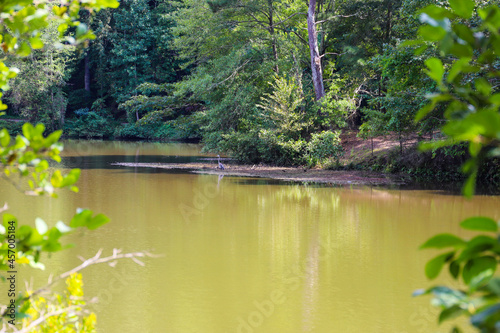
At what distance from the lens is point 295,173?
16812 mm

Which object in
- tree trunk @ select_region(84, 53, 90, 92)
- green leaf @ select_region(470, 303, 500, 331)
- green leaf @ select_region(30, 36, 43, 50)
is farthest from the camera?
tree trunk @ select_region(84, 53, 90, 92)

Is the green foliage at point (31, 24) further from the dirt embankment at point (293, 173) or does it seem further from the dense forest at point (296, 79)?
the dirt embankment at point (293, 173)

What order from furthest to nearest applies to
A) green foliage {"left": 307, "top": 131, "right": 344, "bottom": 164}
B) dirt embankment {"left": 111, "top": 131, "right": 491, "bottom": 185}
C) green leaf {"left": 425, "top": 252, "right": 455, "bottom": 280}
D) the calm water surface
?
green foliage {"left": 307, "top": 131, "right": 344, "bottom": 164}
dirt embankment {"left": 111, "top": 131, "right": 491, "bottom": 185}
the calm water surface
green leaf {"left": 425, "top": 252, "right": 455, "bottom": 280}

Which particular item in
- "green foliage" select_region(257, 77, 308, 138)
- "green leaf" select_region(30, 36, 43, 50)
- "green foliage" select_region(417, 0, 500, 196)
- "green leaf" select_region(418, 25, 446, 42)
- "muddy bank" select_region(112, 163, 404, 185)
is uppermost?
"green foliage" select_region(257, 77, 308, 138)

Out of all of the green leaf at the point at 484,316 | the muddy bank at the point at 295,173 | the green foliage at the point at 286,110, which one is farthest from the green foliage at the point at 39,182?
the green foliage at the point at 286,110

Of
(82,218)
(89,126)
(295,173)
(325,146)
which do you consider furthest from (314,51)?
(89,126)

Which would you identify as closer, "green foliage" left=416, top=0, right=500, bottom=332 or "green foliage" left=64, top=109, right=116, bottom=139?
"green foliage" left=416, top=0, right=500, bottom=332

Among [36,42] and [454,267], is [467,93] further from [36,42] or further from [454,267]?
[36,42]

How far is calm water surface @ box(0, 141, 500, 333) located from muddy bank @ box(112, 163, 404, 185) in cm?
147

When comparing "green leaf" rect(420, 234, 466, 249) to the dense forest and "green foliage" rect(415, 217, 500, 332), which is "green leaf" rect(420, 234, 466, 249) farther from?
the dense forest

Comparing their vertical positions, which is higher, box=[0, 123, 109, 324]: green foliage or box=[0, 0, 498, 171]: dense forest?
box=[0, 0, 498, 171]: dense forest

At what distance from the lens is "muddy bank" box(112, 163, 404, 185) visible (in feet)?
48.8

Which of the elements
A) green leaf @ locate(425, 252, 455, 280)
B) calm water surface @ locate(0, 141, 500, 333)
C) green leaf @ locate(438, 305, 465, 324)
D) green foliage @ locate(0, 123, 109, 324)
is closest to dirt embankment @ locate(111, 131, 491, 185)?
calm water surface @ locate(0, 141, 500, 333)

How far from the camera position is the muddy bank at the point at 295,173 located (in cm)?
1488
